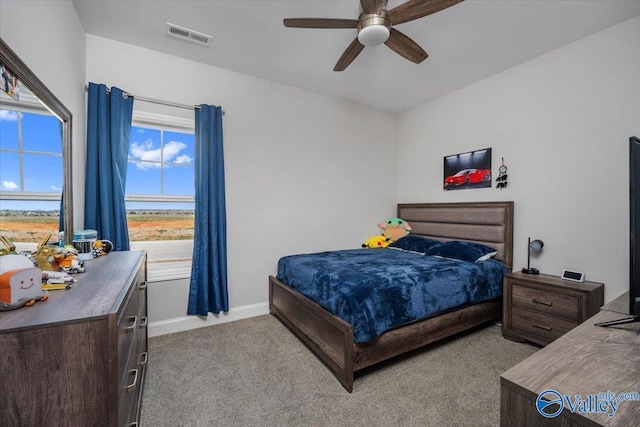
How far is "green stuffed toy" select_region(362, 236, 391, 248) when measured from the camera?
393 centimetres

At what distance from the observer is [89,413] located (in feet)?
2.72

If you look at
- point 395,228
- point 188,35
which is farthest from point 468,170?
point 188,35

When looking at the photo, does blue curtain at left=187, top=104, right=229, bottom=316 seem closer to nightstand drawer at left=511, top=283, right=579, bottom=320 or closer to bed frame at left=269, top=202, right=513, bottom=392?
bed frame at left=269, top=202, right=513, bottom=392

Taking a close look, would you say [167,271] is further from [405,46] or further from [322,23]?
[405,46]

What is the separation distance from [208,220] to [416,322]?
2182 mm

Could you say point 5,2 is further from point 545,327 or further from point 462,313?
point 545,327

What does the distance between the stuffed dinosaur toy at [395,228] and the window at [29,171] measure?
360 cm

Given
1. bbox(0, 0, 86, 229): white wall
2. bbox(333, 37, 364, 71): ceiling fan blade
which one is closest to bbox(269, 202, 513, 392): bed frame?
bbox(0, 0, 86, 229): white wall

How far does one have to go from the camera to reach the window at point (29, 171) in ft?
3.75

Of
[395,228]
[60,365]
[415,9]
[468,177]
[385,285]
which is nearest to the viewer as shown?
[60,365]

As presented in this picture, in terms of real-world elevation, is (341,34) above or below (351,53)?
above

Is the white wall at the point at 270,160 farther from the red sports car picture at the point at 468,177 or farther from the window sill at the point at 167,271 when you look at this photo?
the red sports car picture at the point at 468,177

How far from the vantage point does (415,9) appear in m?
1.75

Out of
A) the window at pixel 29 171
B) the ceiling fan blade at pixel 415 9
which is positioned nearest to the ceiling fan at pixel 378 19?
the ceiling fan blade at pixel 415 9
